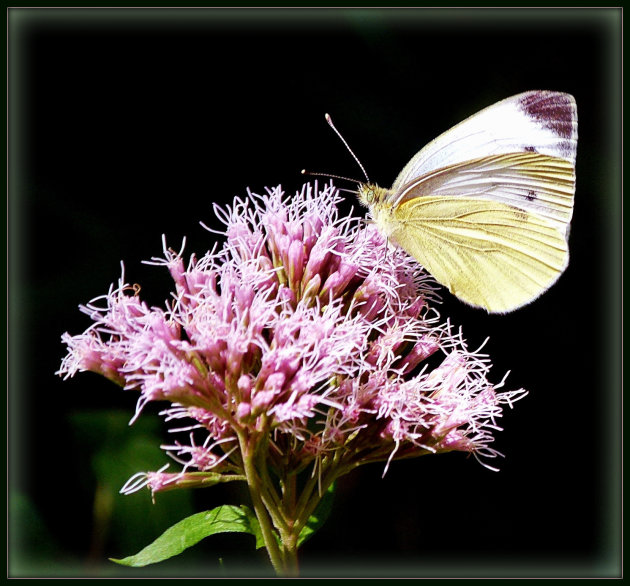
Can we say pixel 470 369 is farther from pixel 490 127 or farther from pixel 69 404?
pixel 69 404

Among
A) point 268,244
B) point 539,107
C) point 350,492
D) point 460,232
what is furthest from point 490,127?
point 350,492

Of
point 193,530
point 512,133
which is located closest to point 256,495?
point 193,530

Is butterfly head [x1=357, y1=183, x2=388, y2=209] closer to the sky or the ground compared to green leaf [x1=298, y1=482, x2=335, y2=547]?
closer to the sky

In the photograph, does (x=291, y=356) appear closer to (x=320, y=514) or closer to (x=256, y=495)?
(x=256, y=495)

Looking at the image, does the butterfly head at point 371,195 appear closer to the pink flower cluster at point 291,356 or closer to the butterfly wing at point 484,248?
the butterfly wing at point 484,248

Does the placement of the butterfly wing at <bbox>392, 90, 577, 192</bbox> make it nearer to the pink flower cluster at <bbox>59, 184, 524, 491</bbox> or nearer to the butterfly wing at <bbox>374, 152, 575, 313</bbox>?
the butterfly wing at <bbox>374, 152, 575, 313</bbox>

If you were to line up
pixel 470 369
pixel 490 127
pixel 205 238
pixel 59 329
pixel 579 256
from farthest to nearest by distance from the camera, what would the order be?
1. pixel 579 256
2. pixel 205 238
3. pixel 59 329
4. pixel 490 127
5. pixel 470 369

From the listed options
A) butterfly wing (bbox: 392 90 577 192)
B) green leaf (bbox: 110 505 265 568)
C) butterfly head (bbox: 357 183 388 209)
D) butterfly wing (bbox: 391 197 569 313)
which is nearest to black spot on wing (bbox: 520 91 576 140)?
butterfly wing (bbox: 392 90 577 192)
